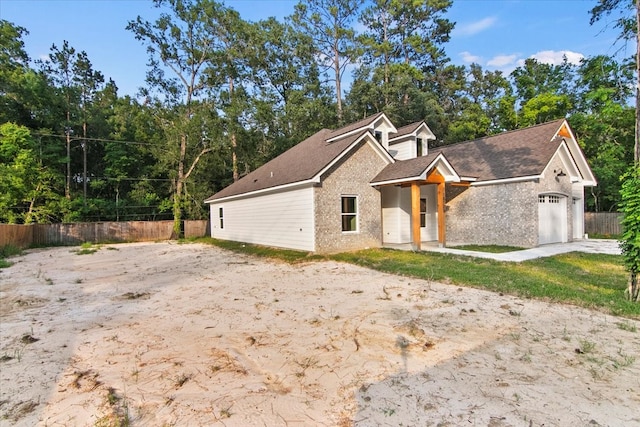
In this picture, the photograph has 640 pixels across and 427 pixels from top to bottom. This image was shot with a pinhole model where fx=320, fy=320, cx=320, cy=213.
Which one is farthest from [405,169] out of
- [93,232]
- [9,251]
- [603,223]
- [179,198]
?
[93,232]

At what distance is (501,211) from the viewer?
13.8m

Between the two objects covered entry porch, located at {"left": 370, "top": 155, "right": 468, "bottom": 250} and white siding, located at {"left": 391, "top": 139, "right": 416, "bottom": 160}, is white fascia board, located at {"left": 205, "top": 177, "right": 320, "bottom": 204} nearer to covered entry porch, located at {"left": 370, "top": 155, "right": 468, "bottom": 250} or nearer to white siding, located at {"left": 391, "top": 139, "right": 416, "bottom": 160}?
covered entry porch, located at {"left": 370, "top": 155, "right": 468, "bottom": 250}

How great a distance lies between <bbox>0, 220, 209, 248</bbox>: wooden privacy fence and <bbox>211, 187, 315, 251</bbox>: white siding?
6477mm

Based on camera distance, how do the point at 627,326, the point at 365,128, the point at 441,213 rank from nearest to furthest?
the point at 627,326, the point at 441,213, the point at 365,128

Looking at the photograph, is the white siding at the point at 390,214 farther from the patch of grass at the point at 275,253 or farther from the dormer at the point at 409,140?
the patch of grass at the point at 275,253

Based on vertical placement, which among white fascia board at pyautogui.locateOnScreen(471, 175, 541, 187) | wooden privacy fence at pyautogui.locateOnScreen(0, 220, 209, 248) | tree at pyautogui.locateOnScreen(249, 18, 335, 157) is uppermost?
tree at pyautogui.locateOnScreen(249, 18, 335, 157)

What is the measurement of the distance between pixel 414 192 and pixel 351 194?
8.14 feet

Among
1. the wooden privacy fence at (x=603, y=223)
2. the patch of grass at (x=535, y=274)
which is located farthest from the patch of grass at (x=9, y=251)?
the wooden privacy fence at (x=603, y=223)

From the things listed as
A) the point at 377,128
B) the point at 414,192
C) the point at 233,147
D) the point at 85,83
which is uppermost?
the point at 85,83

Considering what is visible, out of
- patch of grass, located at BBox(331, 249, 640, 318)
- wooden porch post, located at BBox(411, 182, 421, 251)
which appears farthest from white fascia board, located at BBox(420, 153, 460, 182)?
patch of grass, located at BBox(331, 249, 640, 318)

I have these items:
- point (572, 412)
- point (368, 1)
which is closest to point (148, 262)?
point (572, 412)

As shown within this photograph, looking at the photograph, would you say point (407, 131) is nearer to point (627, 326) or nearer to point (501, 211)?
point (501, 211)

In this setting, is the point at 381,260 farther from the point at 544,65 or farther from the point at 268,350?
the point at 544,65

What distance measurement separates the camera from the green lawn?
5977mm
